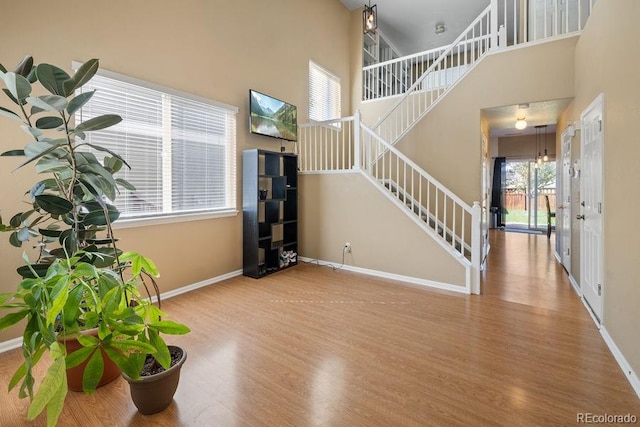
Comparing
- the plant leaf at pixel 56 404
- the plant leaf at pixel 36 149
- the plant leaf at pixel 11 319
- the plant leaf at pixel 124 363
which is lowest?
the plant leaf at pixel 124 363

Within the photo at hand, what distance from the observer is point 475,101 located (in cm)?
481

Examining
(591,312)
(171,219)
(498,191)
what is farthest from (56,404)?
(498,191)

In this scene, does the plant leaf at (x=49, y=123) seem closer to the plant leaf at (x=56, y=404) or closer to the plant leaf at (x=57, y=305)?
the plant leaf at (x=57, y=305)

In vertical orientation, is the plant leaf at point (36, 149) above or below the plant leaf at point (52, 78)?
below

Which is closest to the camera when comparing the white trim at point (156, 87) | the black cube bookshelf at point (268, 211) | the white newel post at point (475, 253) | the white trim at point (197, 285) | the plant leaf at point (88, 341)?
the plant leaf at point (88, 341)

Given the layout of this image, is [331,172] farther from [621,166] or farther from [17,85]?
[17,85]

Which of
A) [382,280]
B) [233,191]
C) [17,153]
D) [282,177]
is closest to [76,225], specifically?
[17,153]

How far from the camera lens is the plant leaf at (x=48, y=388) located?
3.25 feet

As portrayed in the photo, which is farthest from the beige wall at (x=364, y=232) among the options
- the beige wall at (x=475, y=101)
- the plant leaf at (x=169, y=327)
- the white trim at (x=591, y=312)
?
the plant leaf at (x=169, y=327)

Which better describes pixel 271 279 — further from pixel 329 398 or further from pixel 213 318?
pixel 329 398

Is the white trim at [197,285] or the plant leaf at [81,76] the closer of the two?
the plant leaf at [81,76]

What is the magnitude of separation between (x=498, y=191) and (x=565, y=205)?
17.8ft

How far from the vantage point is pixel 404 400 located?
1.93 meters

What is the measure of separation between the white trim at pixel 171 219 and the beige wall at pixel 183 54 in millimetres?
71
